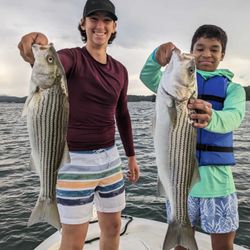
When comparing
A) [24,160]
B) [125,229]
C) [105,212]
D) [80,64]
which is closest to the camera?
[80,64]

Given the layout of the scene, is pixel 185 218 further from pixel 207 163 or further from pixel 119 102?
pixel 119 102

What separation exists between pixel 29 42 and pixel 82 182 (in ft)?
5.61

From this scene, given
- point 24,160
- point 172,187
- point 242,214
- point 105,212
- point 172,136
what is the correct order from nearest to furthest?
point 172,136 → point 172,187 → point 105,212 → point 242,214 → point 24,160

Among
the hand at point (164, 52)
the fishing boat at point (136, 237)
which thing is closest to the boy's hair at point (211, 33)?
the hand at point (164, 52)

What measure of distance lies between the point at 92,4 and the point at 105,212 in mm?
2302

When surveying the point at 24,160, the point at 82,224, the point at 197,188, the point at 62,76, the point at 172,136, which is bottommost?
the point at 24,160

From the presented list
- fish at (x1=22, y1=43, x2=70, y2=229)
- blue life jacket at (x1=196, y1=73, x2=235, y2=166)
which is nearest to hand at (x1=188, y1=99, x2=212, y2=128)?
blue life jacket at (x1=196, y1=73, x2=235, y2=166)

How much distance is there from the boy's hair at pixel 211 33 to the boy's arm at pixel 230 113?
20.5 inches

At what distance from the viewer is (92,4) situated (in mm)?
4281

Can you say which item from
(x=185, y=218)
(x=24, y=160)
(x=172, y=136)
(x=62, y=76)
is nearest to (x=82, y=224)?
(x=185, y=218)

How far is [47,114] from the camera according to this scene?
3309 millimetres

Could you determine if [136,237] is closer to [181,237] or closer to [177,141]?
[181,237]

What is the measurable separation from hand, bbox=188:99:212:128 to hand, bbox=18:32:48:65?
134cm

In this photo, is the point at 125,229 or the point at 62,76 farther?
the point at 125,229
